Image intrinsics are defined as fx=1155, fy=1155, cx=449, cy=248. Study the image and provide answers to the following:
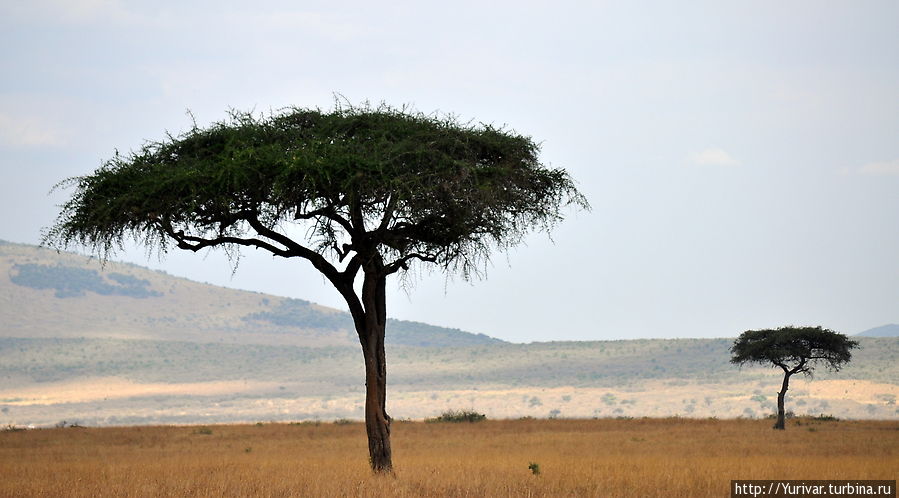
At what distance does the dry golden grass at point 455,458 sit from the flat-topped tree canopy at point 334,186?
5.38m

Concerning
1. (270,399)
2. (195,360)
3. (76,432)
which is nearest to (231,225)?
(76,432)

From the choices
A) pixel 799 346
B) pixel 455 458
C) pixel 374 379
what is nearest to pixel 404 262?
pixel 374 379

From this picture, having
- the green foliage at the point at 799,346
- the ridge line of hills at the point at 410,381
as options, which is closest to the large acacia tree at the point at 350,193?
the green foliage at the point at 799,346

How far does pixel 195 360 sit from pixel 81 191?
156m

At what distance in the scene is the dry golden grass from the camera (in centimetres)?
2297

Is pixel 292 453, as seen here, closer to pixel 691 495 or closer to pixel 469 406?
pixel 691 495

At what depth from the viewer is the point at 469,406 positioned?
12925 centimetres

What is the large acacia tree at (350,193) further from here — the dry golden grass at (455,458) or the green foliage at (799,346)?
the green foliage at (799,346)

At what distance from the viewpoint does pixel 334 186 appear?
24.8 metres

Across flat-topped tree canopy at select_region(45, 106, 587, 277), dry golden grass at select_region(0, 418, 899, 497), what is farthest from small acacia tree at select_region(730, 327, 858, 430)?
flat-topped tree canopy at select_region(45, 106, 587, 277)

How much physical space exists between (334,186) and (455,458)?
1346 centimetres

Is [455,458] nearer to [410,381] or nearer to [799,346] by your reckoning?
[799,346]

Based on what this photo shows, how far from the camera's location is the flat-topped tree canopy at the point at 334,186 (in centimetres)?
2459

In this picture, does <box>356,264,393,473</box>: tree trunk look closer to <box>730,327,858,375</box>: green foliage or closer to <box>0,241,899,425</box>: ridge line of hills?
<box>730,327,858,375</box>: green foliage
